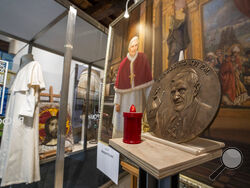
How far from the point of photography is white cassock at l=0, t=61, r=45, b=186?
1065mm

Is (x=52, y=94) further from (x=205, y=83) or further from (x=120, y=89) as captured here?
(x=205, y=83)

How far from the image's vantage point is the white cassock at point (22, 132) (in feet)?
3.50

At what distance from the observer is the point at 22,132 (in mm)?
1200

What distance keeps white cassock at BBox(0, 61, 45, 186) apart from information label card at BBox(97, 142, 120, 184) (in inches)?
28.9

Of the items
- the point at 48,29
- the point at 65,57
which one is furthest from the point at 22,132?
the point at 48,29

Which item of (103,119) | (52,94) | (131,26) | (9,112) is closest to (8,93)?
(9,112)

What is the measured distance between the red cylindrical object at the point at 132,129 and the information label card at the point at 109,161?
1.82 ft

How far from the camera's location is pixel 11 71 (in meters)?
1.02

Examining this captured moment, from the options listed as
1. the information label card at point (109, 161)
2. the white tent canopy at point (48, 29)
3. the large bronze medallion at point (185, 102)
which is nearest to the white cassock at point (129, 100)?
the information label card at point (109, 161)

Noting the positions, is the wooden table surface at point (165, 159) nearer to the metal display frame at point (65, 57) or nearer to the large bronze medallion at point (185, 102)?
the large bronze medallion at point (185, 102)

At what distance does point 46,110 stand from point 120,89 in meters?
1.09

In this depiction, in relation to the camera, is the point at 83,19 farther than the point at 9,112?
Yes

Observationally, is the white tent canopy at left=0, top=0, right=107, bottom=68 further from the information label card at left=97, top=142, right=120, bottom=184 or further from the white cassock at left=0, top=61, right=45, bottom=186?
the information label card at left=97, top=142, right=120, bottom=184

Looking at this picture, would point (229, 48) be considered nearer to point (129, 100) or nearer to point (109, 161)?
point (129, 100)
